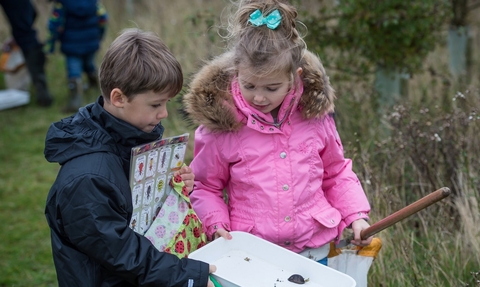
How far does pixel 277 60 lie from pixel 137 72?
539 mm

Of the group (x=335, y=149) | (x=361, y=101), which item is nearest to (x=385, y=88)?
(x=361, y=101)

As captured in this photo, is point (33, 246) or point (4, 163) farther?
point (4, 163)

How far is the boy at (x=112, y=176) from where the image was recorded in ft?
6.37

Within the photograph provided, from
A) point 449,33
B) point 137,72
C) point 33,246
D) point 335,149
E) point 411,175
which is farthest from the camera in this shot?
point 449,33

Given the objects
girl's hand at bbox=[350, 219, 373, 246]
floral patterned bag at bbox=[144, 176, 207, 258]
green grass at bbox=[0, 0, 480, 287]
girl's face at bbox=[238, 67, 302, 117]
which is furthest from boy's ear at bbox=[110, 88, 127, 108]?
girl's hand at bbox=[350, 219, 373, 246]

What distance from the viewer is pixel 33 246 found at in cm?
411

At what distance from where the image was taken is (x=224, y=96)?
2.44m

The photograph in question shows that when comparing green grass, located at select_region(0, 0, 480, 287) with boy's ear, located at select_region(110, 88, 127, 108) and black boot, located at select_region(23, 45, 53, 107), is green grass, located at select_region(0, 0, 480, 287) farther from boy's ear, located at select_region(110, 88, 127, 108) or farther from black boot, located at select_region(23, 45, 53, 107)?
black boot, located at select_region(23, 45, 53, 107)

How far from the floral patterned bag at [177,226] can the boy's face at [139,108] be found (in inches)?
11.1

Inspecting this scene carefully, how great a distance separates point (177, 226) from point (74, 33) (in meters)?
5.38

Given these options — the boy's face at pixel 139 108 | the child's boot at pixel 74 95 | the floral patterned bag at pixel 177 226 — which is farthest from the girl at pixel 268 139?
the child's boot at pixel 74 95

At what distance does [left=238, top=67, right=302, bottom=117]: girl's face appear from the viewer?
229 centimetres

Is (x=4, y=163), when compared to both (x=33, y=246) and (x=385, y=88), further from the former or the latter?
(x=385, y=88)

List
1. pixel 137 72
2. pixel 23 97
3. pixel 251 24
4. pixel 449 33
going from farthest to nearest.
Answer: pixel 23 97, pixel 449 33, pixel 251 24, pixel 137 72
